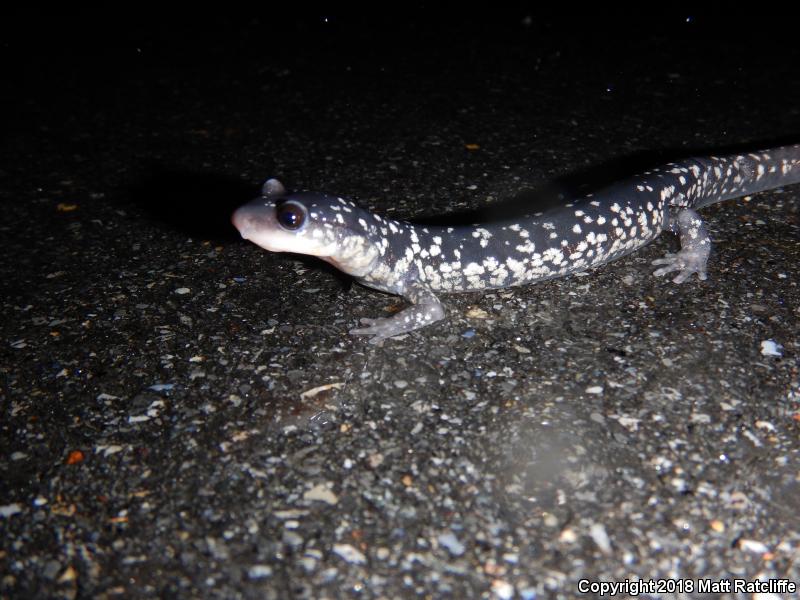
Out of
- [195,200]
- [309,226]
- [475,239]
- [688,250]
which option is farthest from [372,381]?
[195,200]

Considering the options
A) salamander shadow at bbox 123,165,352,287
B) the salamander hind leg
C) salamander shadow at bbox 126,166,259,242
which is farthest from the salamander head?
the salamander hind leg

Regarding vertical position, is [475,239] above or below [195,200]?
above

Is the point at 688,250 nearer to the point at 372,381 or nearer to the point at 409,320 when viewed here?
the point at 409,320

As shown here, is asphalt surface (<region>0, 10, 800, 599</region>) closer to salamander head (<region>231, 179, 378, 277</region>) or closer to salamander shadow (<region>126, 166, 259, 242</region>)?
salamander shadow (<region>126, 166, 259, 242</region>)

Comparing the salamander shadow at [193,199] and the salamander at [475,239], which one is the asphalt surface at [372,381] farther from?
the salamander at [475,239]

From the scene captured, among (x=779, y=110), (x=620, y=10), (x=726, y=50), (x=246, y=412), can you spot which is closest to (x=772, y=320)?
(x=246, y=412)
